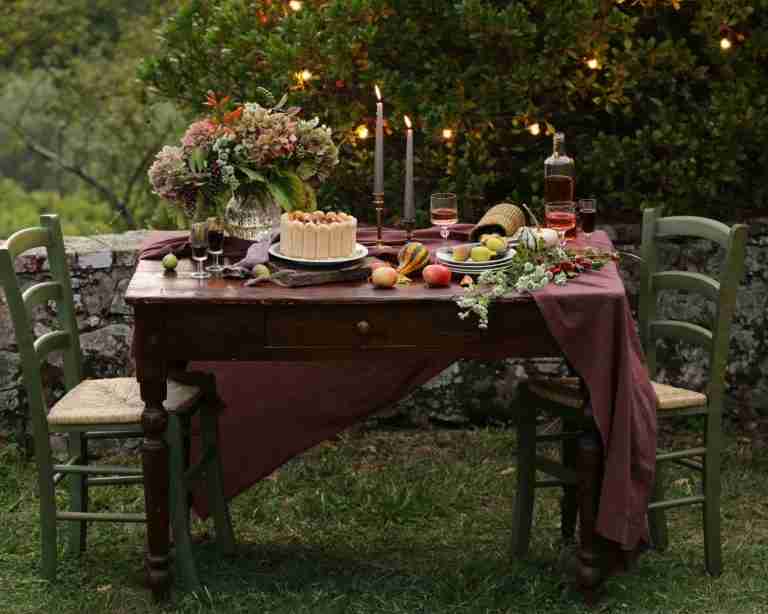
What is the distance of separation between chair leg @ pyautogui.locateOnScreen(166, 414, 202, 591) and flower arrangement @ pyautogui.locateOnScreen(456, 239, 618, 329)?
999 mm

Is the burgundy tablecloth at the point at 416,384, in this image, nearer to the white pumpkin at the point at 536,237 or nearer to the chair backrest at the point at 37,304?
the white pumpkin at the point at 536,237

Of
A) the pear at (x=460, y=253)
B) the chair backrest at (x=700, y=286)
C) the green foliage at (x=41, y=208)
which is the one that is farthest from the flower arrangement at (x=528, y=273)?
the green foliage at (x=41, y=208)

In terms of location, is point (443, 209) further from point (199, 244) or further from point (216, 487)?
point (216, 487)

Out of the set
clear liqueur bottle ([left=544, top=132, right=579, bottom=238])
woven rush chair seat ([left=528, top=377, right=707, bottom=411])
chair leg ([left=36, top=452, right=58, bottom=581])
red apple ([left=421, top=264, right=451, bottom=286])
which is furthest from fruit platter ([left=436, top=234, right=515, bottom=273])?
chair leg ([left=36, top=452, right=58, bottom=581])

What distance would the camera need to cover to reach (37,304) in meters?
4.50

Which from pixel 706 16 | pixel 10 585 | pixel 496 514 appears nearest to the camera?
pixel 10 585

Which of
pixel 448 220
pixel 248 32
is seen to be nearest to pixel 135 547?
pixel 448 220

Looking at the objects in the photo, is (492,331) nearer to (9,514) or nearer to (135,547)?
(135,547)

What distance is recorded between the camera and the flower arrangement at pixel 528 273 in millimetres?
3898

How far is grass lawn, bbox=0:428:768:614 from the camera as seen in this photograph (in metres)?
4.33

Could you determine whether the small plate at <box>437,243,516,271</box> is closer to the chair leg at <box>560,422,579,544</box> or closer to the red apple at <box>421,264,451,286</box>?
the red apple at <box>421,264,451,286</box>

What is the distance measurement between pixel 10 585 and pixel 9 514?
2.19ft

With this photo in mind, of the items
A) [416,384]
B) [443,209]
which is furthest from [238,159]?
[416,384]

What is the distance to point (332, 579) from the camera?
4516mm
